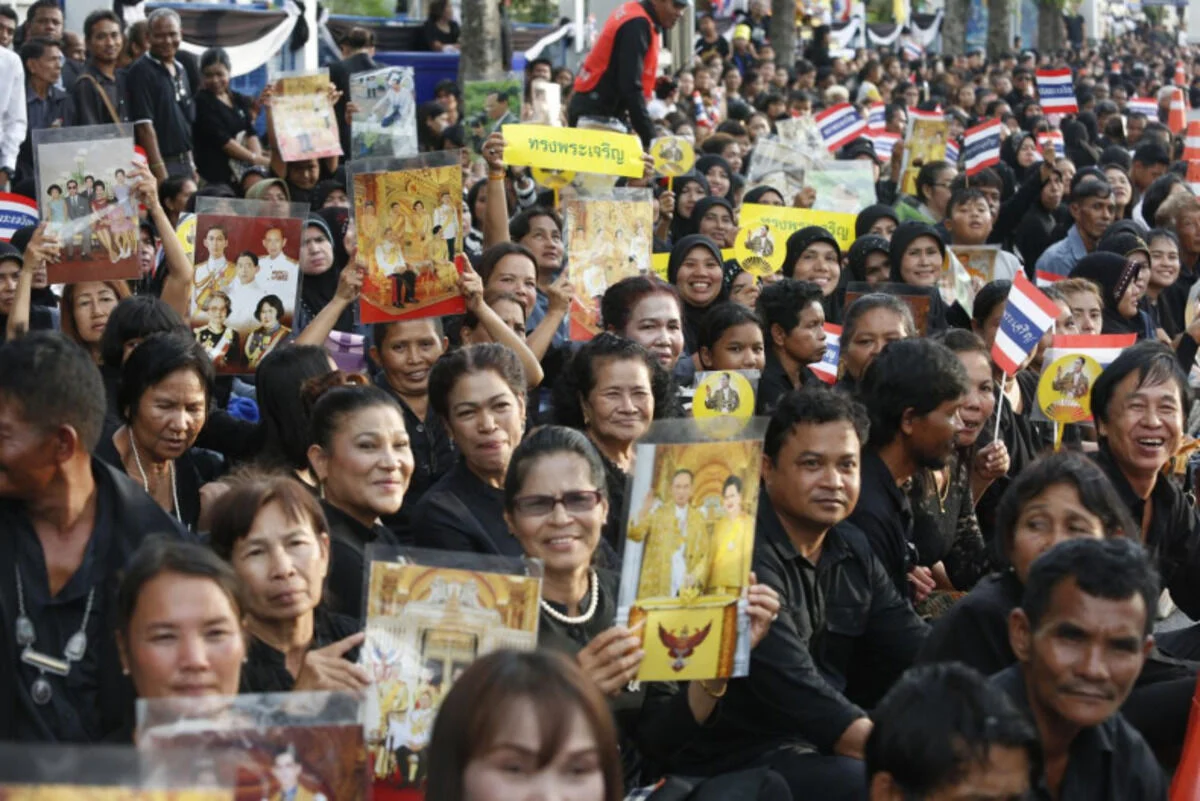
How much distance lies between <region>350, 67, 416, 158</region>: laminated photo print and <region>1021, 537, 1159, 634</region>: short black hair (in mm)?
6895

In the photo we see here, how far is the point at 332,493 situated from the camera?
5062mm

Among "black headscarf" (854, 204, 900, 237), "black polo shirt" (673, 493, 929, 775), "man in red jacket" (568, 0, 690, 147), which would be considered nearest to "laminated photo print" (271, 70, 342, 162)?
"man in red jacket" (568, 0, 690, 147)

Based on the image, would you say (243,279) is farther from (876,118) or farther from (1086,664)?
(876,118)

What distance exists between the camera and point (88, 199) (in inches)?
273

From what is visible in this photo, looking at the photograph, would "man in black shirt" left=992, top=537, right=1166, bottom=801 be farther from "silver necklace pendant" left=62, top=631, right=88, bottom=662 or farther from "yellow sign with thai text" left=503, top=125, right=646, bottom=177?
"yellow sign with thai text" left=503, top=125, right=646, bottom=177

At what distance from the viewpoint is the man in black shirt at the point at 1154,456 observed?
5719 millimetres

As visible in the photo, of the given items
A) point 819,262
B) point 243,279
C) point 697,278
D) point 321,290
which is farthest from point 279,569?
point 819,262

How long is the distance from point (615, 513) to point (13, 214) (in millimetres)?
3855

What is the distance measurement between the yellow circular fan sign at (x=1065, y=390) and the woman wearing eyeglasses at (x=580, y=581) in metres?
3.16

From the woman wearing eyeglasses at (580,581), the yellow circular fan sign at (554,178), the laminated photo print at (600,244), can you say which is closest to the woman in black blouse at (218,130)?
the yellow circular fan sign at (554,178)

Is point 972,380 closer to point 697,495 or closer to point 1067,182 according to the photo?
point 697,495

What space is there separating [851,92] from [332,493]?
2183 centimetres

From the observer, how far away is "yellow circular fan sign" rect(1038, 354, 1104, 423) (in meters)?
7.24

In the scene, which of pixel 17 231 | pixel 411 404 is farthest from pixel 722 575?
pixel 17 231
